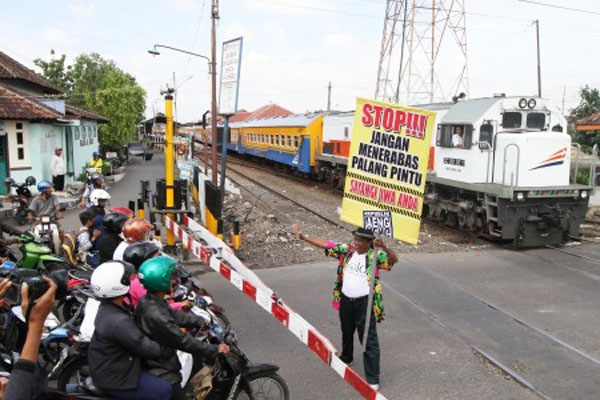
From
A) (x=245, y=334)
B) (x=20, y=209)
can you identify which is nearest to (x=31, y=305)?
(x=245, y=334)

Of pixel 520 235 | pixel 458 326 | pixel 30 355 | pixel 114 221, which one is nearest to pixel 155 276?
pixel 30 355

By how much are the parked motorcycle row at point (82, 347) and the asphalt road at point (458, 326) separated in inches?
37.9

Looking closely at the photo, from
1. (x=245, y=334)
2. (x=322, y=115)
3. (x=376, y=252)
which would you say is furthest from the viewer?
(x=322, y=115)

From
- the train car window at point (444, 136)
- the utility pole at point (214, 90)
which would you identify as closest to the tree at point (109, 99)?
the utility pole at point (214, 90)

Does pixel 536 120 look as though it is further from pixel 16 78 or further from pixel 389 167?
pixel 16 78

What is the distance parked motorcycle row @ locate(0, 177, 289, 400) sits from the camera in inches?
171

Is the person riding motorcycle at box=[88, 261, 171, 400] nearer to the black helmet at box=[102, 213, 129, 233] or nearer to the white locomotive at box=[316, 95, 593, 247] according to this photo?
the black helmet at box=[102, 213, 129, 233]

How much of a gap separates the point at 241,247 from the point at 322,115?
14884mm

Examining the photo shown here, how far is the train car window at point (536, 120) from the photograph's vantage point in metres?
12.7

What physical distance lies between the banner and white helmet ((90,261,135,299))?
2.65m

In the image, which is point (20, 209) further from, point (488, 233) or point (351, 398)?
point (488, 233)

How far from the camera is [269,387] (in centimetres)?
478

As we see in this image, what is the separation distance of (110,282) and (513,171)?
10587mm

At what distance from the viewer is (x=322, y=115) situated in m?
25.7
